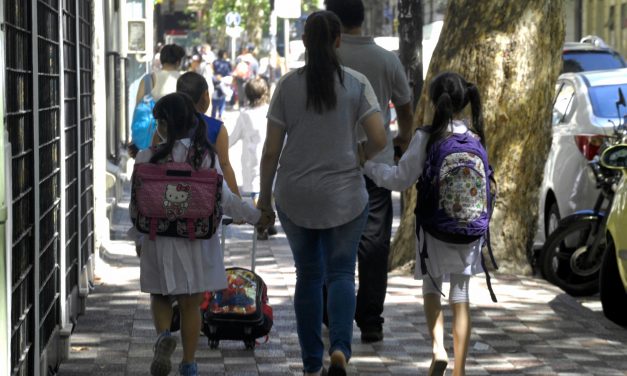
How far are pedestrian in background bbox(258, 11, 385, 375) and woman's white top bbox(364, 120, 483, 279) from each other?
0.44 feet

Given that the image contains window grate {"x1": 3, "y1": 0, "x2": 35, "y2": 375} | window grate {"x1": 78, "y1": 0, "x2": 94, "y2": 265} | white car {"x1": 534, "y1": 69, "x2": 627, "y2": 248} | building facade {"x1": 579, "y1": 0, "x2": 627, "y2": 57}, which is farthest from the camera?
building facade {"x1": 579, "y1": 0, "x2": 627, "y2": 57}

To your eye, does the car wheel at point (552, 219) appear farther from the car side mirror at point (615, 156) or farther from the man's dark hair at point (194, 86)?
the man's dark hair at point (194, 86)

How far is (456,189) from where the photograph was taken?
7.04 meters

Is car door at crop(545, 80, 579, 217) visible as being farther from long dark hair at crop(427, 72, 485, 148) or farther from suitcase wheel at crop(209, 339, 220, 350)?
long dark hair at crop(427, 72, 485, 148)

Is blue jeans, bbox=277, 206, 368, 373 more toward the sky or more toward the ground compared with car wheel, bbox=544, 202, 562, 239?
more toward the sky

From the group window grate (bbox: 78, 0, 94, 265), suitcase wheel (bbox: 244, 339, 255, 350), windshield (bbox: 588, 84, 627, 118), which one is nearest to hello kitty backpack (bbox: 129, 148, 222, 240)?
suitcase wheel (bbox: 244, 339, 255, 350)

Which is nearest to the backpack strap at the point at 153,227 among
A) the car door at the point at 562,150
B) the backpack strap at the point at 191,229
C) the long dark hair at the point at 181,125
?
the backpack strap at the point at 191,229

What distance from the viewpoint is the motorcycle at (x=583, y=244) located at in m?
10.8

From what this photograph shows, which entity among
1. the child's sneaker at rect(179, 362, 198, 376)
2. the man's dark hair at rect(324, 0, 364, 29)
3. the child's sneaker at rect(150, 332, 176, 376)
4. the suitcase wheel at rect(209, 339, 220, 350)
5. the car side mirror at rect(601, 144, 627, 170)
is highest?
the man's dark hair at rect(324, 0, 364, 29)

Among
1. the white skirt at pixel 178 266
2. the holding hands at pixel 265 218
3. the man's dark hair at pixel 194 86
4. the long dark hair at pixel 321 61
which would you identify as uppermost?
the long dark hair at pixel 321 61

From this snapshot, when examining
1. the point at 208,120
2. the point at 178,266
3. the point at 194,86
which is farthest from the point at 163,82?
the point at 178,266

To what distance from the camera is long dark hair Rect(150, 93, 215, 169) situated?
23.8 feet

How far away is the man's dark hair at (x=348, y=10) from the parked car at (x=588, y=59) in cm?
1503

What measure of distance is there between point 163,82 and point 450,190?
24.8 ft
